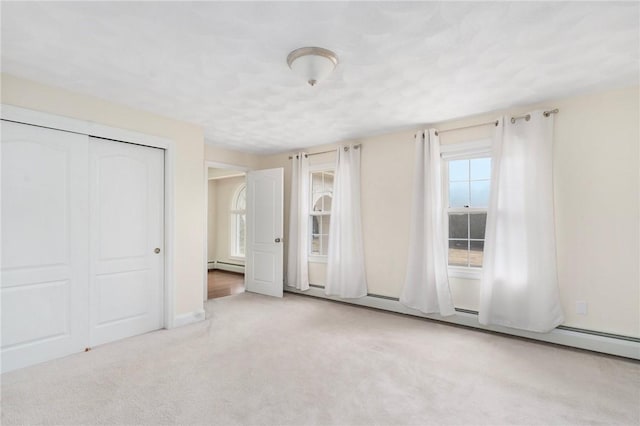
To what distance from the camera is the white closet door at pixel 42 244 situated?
2684 millimetres

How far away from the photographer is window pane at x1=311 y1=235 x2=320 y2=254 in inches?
213

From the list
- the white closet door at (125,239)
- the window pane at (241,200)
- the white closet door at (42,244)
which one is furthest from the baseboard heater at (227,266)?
the white closet door at (42,244)

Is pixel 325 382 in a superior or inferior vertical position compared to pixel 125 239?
inferior

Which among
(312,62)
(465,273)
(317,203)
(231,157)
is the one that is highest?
(312,62)

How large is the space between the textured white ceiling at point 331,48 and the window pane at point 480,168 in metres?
0.63

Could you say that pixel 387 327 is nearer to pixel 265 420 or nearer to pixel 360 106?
pixel 265 420

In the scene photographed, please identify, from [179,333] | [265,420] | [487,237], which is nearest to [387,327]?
[487,237]

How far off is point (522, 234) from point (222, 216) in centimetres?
678

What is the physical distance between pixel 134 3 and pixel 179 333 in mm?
3121

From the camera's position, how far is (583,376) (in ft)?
8.52

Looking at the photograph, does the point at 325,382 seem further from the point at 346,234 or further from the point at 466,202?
the point at 466,202

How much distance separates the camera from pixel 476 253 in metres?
3.86

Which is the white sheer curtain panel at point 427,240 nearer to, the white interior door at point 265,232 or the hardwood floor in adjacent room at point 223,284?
the white interior door at point 265,232

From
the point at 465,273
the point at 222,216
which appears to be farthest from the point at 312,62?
the point at 222,216
